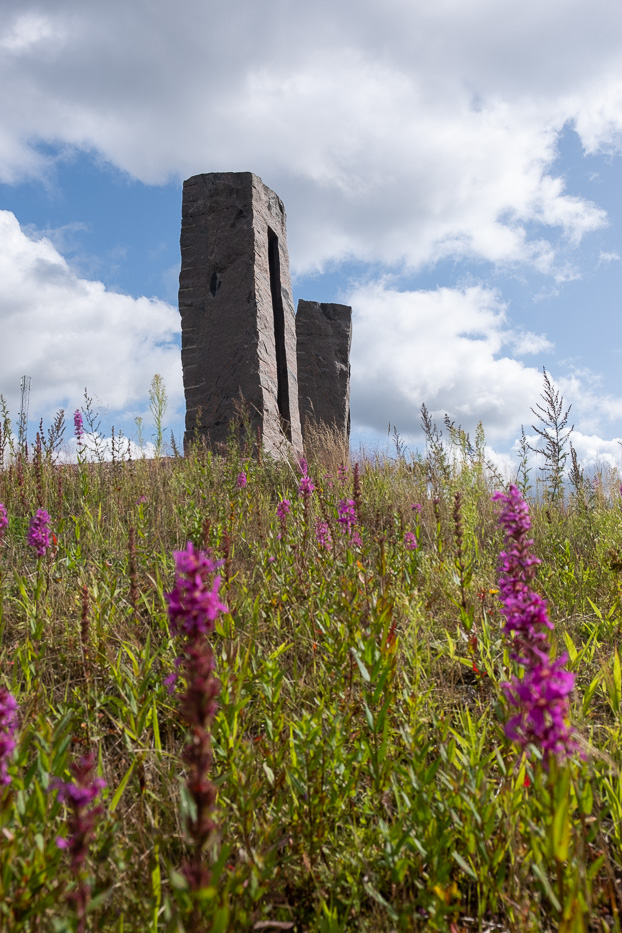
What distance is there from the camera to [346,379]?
1502 cm

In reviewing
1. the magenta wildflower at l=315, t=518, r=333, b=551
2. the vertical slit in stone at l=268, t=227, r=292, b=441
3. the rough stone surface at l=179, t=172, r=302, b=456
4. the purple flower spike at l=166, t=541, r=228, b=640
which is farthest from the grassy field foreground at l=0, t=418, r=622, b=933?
the vertical slit in stone at l=268, t=227, r=292, b=441

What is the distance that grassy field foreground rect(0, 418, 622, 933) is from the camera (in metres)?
1.19

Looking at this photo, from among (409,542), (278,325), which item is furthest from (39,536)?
(278,325)

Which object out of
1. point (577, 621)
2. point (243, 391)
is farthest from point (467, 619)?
point (243, 391)

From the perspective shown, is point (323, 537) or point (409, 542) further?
point (409, 542)

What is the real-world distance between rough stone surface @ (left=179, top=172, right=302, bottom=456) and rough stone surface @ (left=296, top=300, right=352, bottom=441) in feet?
17.9

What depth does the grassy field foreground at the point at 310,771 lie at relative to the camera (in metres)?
1.19

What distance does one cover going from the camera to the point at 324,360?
48.3ft

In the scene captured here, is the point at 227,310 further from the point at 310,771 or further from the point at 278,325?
the point at 310,771

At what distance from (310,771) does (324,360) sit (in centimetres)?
1363

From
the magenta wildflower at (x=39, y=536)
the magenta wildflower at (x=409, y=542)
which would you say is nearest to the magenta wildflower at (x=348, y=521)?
the magenta wildflower at (x=409, y=542)

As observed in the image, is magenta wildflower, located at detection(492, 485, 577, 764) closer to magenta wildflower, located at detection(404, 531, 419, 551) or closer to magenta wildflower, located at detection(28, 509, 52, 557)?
magenta wildflower, located at detection(404, 531, 419, 551)

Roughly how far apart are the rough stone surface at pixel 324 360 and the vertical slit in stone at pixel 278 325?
Result: 494 cm

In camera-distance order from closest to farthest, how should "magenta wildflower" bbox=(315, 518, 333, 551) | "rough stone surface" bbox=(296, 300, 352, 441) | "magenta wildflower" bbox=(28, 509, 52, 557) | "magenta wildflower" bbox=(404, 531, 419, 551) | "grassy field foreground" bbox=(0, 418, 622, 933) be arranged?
1. "grassy field foreground" bbox=(0, 418, 622, 933)
2. "magenta wildflower" bbox=(28, 509, 52, 557)
3. "magenta wildflower" bbox=(315, 518, 333, 551)
4. "magenta wildflower" bbox=(404, 531, 419, 551)
5. "rough stone surface" bbox=(296, 300, 352, 441)
